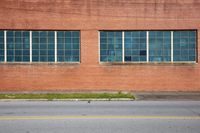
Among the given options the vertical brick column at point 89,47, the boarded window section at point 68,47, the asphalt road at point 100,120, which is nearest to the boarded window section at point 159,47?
the vertical brick column at point 89,47

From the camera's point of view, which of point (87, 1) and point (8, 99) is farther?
point (87, 1)

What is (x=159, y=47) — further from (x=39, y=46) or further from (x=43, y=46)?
(x=39, y=46)

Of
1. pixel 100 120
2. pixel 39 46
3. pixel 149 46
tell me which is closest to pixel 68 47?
pixel 39 46

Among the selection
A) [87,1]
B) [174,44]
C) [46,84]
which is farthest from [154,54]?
[46,84]

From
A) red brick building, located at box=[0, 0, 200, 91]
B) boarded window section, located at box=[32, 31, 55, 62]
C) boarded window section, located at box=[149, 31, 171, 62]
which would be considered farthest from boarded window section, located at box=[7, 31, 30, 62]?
boarded window section, located at box=[149, 31, 171, 62]

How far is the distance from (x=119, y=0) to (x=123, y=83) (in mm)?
5083

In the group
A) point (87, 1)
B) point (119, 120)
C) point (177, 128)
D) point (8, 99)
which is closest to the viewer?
point (177, 128)

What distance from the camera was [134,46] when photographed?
2483 centimetres

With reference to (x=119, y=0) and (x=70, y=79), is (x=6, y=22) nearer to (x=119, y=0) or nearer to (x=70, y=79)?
(x=70, y=79)

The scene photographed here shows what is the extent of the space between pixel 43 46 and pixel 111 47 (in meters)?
4.23

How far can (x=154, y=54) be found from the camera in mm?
24844

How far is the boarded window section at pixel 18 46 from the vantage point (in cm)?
2467

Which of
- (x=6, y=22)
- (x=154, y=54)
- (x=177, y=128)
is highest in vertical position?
(x=6, y=22)

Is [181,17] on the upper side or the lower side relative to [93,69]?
upper
